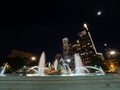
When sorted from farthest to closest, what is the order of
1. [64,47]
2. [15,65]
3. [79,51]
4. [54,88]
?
[64,47] → [79,51] → [15,65] → [54,88]

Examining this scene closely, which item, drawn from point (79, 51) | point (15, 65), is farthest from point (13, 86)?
point (79, 51)

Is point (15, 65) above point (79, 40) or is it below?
below

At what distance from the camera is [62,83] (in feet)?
18.6

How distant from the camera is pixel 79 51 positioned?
11038 cm

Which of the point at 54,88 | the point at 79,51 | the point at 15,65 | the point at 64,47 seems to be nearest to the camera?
the point at 54,88

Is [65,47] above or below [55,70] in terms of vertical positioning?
above

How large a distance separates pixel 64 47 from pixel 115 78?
433ft

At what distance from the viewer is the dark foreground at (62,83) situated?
5.63 meters

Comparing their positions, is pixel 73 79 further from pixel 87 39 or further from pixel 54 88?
pixel 87 39

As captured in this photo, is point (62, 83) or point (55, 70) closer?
point (62, 83)

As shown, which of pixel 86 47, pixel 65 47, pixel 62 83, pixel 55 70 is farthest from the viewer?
pixel 65 47

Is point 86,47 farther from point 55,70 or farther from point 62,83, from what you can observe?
point 62,83

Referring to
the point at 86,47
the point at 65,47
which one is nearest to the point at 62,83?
the point at 86,47

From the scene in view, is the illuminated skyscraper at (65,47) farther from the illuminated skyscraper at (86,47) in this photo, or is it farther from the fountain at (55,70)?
the fountain at (55,70)
